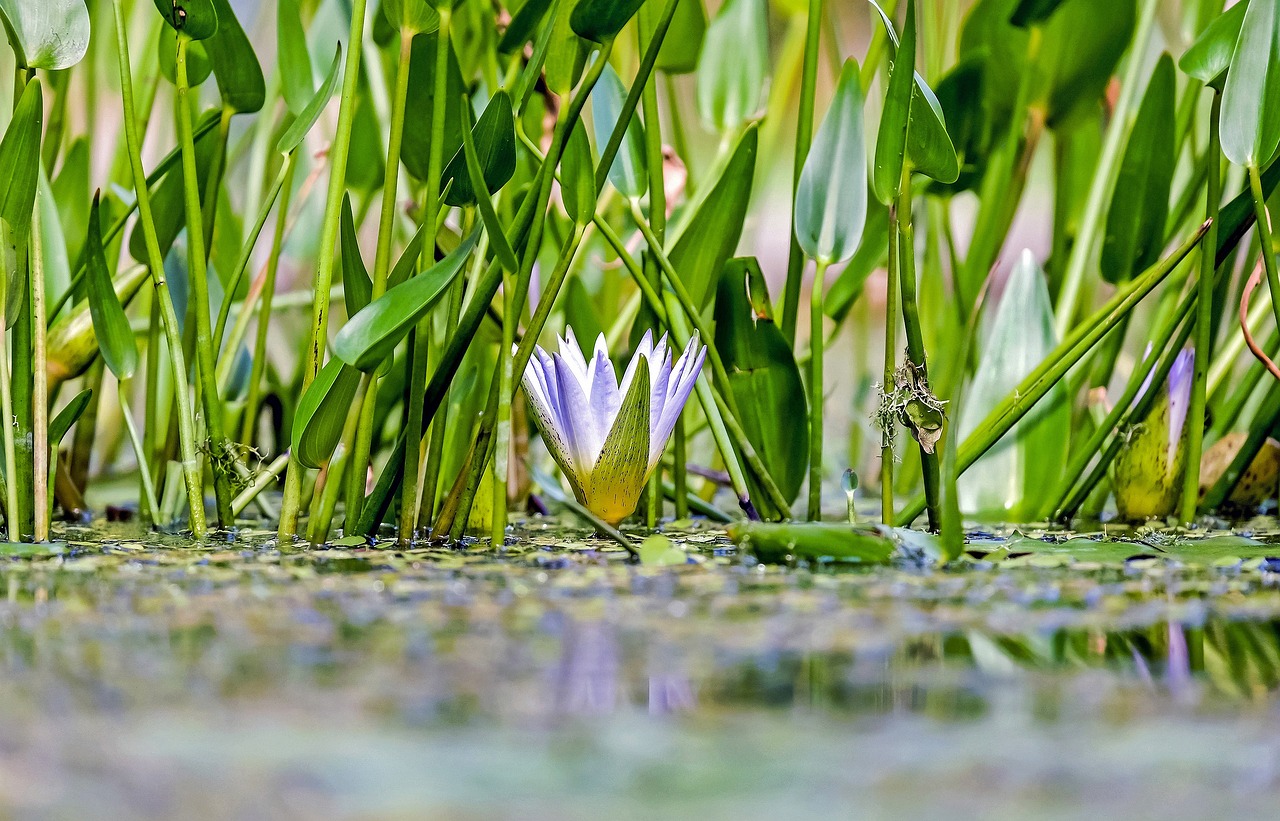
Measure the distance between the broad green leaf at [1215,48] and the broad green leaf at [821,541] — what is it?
0.45 metres

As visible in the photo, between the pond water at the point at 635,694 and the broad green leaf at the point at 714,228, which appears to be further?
the broad green leaf at the point at 714,228

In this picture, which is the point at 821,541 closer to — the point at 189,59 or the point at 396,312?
the point at 396,312

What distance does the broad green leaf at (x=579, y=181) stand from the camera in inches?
31.0

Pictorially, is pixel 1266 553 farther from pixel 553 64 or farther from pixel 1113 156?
pixel 553 64

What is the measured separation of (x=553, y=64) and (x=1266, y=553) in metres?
0.61

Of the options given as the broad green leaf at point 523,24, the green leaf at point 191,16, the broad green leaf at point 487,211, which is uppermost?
the broad green leaf at point 523,24

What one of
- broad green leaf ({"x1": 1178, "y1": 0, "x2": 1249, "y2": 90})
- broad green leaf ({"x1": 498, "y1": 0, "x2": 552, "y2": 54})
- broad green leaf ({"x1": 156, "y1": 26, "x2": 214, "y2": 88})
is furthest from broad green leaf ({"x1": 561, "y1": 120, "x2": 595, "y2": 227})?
broad green leaf ({"x1": 1178, "y1": 0, "x2": 1249, "y2": 90})

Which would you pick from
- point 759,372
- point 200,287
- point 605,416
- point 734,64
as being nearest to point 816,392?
point 759,372

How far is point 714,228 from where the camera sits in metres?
1.04

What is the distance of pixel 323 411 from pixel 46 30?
0.34 m

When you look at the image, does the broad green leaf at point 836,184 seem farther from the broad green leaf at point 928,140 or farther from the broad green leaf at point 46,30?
the broad green leaf at point 46,30

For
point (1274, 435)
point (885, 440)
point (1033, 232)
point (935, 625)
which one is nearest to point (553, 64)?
point (885, 440)

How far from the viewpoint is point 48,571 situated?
0.73 metres

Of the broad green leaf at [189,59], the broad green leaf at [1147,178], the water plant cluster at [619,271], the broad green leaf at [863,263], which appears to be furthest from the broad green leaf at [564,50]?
the broad green leaf at [1147,178]
